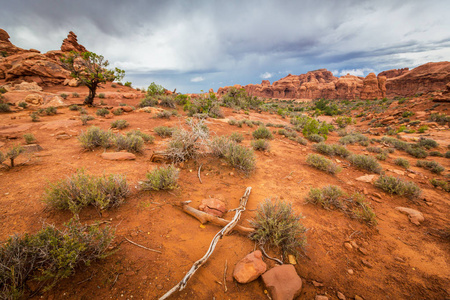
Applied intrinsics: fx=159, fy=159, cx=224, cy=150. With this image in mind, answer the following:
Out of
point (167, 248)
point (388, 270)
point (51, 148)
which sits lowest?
point (388, 270)

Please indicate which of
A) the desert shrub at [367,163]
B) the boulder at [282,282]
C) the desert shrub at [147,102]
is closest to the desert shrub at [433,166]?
the desert shrub at [367,163]

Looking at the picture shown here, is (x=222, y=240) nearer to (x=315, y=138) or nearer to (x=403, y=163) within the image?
(x=403, y=163)

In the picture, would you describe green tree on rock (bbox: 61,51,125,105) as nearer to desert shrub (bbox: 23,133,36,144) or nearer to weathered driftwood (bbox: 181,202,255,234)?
desert shrub (bbox: 23,133,36,144)

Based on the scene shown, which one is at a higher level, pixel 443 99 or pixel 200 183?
pixel 443 99

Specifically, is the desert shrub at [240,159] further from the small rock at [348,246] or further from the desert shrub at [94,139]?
the desert shrub at [94,139]

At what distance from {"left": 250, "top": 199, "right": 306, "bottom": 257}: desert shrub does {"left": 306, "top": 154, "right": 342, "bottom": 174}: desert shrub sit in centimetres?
318

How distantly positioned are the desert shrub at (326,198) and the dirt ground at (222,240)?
6.2 inches

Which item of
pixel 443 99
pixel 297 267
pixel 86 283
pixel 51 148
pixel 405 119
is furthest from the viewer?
pixel 443 99

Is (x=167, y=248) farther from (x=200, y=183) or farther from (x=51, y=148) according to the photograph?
(x=51, y=148)

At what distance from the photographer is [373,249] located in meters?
2.40

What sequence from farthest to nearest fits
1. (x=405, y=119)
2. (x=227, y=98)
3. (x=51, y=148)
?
(x=227, y=98)
(x=405, y=119)
(x=51, y=148)

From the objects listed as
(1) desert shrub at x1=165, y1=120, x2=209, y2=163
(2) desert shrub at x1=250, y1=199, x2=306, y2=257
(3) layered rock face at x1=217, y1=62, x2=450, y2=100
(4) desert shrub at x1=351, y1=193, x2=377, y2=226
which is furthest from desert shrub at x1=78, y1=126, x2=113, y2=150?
(3) layered rock face at x1=217, y1=62, x2=450, y2=100

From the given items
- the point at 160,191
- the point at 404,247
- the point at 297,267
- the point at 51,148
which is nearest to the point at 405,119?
the point at 404,247

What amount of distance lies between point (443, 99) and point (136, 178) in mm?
28585
